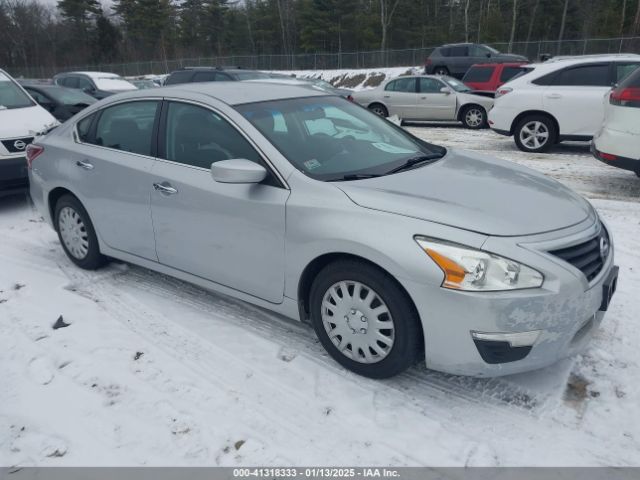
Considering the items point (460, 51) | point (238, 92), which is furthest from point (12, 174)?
point (460, 51)

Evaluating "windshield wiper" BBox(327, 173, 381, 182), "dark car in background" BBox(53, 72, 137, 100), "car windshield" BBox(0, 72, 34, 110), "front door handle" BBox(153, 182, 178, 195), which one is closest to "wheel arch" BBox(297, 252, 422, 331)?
"windshield wiper" BBox(327, 173, 381, 182)

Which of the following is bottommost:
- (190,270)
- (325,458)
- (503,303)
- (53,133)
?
(325,458)

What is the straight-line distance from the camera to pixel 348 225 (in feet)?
9.51

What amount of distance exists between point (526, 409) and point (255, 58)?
52873 millimetres

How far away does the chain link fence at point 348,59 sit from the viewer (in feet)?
111

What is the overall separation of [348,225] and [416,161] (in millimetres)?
1035

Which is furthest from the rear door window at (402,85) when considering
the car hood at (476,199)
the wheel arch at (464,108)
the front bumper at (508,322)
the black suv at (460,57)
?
the front bumper at (508,322)

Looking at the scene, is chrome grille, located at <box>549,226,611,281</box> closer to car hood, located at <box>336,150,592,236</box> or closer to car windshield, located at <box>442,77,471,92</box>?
car hood, located at <box>336,150,592,236</box>

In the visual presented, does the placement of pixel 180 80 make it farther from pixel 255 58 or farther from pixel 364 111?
pixel 255 58

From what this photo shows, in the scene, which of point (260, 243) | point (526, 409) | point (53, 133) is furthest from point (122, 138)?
point (526, 409)

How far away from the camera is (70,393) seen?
3080mm

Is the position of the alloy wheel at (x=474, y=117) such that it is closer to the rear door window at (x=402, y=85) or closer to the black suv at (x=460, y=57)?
the rear door window at (x=402, y=85)

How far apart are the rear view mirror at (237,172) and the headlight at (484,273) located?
4.14 feet

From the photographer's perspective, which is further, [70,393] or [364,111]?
[364,111]
